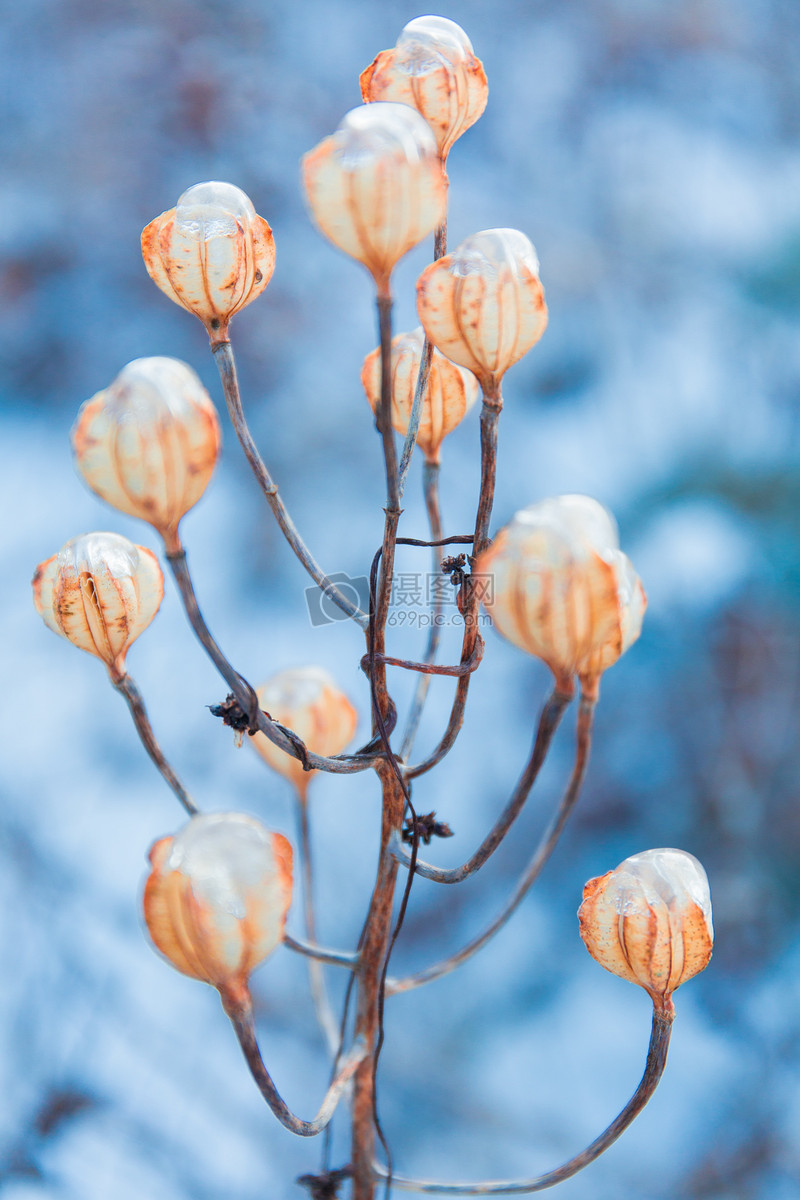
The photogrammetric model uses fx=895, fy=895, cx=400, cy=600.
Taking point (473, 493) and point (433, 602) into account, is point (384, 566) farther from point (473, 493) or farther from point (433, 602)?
point (473, 493)

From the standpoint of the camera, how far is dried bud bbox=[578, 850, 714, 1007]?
23 cm

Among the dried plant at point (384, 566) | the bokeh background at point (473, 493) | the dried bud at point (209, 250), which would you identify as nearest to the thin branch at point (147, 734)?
the dried plant at point (384, 566)

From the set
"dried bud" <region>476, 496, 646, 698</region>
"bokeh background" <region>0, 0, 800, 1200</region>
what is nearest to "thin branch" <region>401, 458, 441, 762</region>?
"dried bud" <region>476, 496, 646, 698</region>

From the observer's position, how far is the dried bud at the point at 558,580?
0.58 ft

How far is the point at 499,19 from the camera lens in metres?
0.89

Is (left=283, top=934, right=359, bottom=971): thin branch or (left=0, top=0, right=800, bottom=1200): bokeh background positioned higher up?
(left=0, top=0, right=800, bottom=1200): bokeh background

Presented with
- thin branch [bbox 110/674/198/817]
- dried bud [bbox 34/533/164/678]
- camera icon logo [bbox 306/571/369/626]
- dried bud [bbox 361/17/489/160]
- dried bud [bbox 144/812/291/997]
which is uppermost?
dried bud [bbox 361/17/489/160]

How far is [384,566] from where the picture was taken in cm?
23

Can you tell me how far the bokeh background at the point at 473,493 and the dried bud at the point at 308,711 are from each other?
0.46m

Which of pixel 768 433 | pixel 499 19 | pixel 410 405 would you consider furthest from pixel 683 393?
pixel 410 405

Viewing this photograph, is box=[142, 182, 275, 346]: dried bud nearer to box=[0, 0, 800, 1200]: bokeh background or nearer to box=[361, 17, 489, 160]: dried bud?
box=[361, 17, 489, 160]: dried bud

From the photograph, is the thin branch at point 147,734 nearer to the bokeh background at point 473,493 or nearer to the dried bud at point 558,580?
the dried bud at point 558,580

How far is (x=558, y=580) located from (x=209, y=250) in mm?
132

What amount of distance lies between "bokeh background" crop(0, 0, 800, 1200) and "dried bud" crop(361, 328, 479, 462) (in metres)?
0.54
